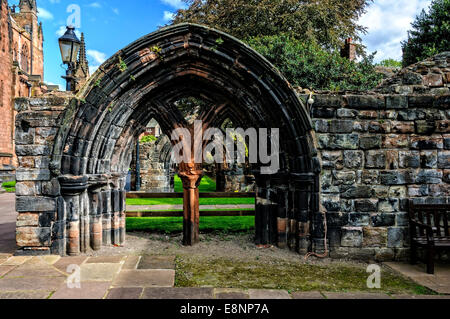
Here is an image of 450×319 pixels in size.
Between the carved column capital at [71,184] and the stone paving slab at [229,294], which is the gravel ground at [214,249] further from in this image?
the stone paving slab at [229,294]

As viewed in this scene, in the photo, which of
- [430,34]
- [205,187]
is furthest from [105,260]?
[430,34]

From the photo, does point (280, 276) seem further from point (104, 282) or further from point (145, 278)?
point (104, 282)

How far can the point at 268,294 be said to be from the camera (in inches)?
136

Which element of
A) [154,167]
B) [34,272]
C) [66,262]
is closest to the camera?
[34,272]

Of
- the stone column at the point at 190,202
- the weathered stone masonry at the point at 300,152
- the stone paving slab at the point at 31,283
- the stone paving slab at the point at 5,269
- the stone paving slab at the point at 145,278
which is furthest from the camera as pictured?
the stone column at the point at 190,202

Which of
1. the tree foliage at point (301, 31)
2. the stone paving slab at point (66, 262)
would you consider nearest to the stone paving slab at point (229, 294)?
the stone paving slab at point (66, 262)

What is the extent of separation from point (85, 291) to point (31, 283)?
764 mm

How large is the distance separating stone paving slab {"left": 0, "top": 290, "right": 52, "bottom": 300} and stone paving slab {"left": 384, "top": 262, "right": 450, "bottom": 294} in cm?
437

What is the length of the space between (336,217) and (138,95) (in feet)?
12.2

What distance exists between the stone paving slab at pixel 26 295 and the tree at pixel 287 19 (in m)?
14.8

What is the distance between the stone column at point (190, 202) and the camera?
18.0 ft

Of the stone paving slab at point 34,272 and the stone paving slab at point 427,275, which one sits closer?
the stone paving slab at point 427,275

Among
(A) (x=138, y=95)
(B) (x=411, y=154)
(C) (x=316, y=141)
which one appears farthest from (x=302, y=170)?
(A) (x=138, y=95)

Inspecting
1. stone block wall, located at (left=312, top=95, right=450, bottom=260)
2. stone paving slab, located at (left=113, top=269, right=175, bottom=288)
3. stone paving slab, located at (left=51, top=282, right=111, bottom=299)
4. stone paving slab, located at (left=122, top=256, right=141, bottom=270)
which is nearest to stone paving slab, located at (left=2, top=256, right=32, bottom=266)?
stone paving slab, located at (left=51, top=282, right=111, bottom=299)
